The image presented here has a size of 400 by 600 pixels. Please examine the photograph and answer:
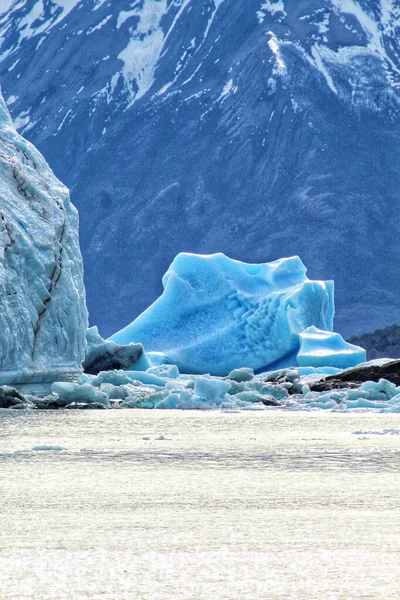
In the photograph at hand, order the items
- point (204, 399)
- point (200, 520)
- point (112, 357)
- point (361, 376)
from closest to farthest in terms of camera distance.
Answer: point (200, 520)
point (204, 399)
point (361, 376)
point (112, 357)

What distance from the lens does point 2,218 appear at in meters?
7.66

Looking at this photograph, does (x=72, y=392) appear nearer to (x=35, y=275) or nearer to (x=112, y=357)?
(x=35, y=275)

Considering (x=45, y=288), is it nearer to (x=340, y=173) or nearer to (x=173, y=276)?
(x=173, y=276)

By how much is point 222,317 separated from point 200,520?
15230 millimetres

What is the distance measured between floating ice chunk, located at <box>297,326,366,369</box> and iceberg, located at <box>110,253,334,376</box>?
39cm

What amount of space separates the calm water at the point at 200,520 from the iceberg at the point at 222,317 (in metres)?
12.7

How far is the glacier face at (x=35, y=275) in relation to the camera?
7582mm

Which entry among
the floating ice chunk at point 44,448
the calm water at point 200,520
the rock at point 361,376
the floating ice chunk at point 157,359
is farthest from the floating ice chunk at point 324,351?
the floating ice chunk at point 44,448

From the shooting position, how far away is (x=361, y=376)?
449 inches

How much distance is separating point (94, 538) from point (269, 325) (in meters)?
15.4

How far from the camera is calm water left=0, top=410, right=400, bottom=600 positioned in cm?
141

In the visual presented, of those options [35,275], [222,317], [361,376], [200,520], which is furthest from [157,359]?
[200,520]

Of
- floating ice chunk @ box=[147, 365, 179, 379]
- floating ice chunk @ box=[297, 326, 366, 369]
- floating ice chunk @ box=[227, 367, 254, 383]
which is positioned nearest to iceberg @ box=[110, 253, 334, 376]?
floating ice chunk @ box=[297, 326, 366, 369]

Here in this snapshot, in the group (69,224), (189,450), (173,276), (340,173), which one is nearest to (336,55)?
(340,173)
